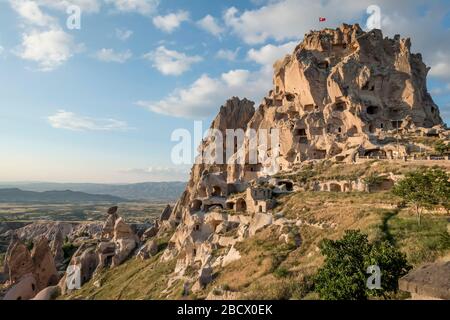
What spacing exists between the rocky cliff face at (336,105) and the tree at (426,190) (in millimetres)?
30466

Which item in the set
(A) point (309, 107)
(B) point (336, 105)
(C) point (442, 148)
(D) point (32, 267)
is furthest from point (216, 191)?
(B) point (336, 105)

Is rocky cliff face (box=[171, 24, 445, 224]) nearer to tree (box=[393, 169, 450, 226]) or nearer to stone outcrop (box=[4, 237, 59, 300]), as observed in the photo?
stone outcrop (box=[4, 237, 59, 300])

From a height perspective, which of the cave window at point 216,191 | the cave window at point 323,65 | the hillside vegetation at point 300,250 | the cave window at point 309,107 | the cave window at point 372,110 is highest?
the cave window at point 323,65

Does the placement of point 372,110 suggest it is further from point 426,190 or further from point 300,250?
point 300,250

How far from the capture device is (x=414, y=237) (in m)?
22.1

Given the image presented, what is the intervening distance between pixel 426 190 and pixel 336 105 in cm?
5025

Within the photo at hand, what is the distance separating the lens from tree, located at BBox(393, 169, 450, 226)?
25.8 m

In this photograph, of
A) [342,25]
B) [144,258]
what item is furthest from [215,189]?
[342,25]

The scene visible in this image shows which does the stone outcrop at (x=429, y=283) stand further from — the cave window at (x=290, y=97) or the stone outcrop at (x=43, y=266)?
the cave window at (x=290, y=97)

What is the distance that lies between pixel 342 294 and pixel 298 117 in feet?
221

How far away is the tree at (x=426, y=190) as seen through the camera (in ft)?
84.6

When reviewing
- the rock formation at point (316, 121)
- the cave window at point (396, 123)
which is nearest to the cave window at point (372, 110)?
the rock formation at point (316, 121)

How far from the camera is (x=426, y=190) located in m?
26.9

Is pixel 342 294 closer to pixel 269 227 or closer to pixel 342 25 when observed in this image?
pixel 269 227
